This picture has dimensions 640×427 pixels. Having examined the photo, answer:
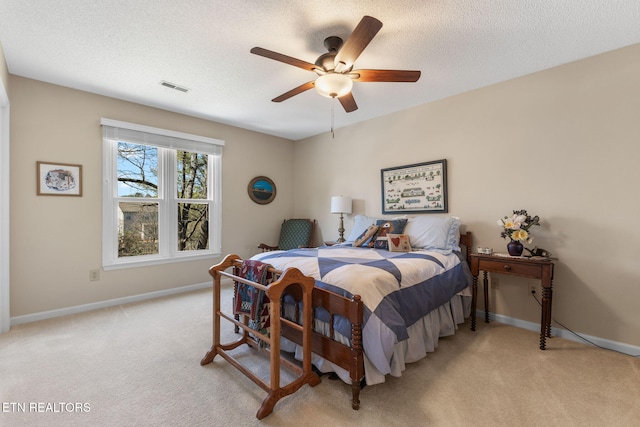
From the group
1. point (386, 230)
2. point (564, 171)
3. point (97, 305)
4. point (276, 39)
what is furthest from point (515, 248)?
point (97, 305)

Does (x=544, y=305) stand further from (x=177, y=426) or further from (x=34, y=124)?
(x=34, y=124)

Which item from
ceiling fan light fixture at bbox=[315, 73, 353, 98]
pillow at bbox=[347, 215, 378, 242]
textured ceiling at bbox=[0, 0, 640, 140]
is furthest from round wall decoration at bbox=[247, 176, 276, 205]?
ceiling fan light fixture at bbox=[315, 73, 353, 98]

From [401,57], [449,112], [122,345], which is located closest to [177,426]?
[122,345]

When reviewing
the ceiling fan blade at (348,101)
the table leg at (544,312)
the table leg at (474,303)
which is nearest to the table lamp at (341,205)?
the ceiling fan blade at (348,101)

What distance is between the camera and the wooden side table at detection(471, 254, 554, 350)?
2.32 m

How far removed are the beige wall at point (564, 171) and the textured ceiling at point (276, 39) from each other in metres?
0.22

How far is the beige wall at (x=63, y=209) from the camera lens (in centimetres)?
284

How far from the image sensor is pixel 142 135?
3.56 metres

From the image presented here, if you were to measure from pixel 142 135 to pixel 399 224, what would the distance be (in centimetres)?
330

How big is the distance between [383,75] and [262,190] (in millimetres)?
3109

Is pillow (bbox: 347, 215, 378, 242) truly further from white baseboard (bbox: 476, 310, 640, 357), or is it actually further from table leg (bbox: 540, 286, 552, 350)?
table leg (bbox: 540, 286, 552, 350)

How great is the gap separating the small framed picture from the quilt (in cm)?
233

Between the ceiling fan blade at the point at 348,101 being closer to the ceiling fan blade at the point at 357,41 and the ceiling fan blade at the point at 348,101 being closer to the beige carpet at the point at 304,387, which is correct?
the ceiling fan blade at the point at 357,41

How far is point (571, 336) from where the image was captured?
253 cm
